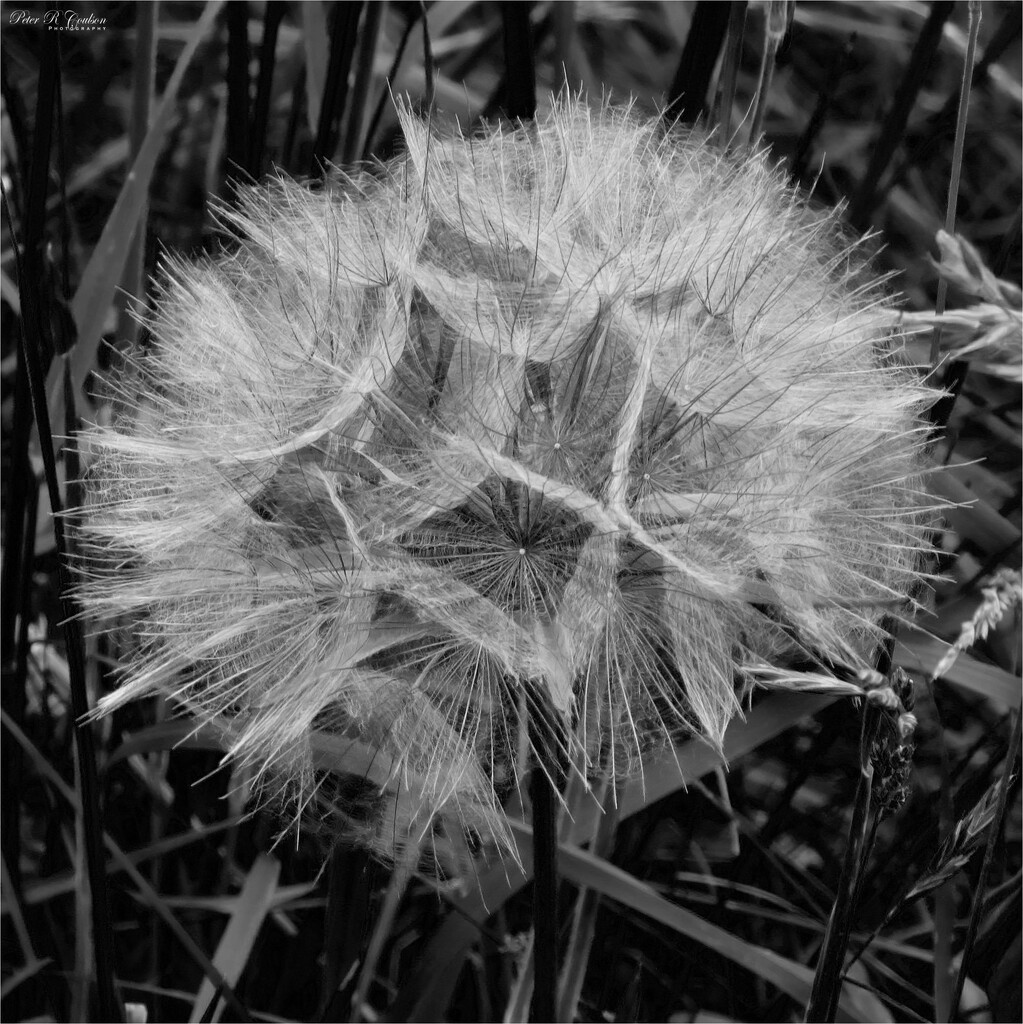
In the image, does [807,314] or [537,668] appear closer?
[537,668]

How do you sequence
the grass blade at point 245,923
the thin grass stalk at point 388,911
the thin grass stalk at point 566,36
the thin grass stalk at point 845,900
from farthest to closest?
the thin grass stalk at point 566,36 → the grass blade at point 245,923 → the thin grass stalk at point 388,911 → the thin grass stalk at point 845,900

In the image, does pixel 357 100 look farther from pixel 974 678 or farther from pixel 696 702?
pixel 974 678

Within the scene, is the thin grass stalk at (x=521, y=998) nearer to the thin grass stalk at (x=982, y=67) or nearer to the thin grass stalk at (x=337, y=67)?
the thin grass stalk at (x=337, y=67)

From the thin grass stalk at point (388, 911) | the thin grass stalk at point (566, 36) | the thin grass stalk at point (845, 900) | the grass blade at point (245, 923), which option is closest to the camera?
the thin grass stalk at point (845, 900)

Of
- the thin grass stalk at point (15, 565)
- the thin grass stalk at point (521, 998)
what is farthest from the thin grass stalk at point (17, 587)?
the thin grass stalk at point (521, 998)

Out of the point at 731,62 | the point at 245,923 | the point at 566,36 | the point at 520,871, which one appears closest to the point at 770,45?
the point at 731,62

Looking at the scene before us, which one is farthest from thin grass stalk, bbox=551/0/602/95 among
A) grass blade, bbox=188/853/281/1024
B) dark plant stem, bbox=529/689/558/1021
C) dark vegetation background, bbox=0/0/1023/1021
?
grass blade, bbox=188/853/281/1024

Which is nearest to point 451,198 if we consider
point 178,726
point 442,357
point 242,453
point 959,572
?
point 442,357

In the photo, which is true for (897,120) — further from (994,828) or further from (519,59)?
(994,828)
